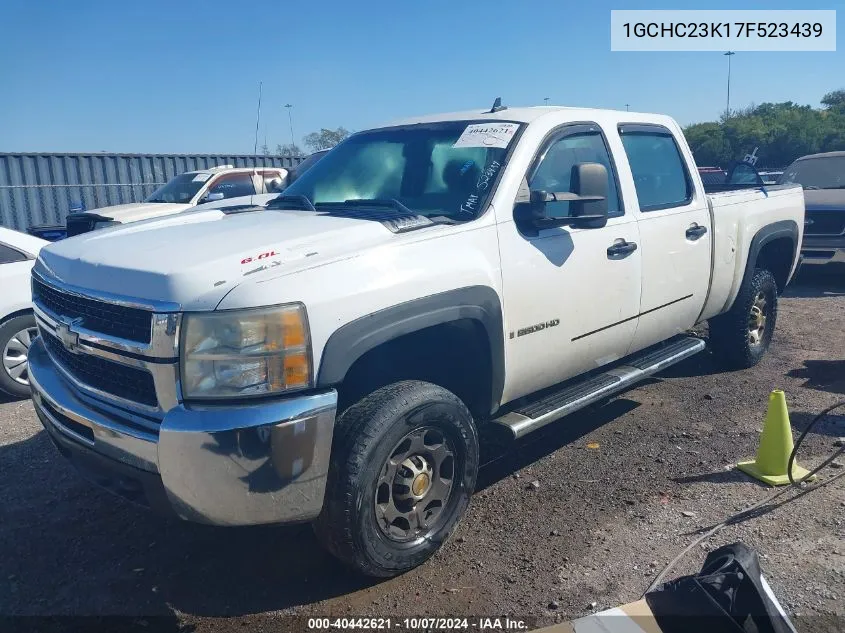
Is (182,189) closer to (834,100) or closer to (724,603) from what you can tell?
(724,603)

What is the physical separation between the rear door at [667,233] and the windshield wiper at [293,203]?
6.53 feet

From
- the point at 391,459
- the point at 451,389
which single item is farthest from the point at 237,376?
the point at 451,389

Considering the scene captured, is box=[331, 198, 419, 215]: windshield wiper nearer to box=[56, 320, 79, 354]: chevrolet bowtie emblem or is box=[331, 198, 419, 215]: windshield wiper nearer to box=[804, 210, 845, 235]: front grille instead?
box=[56, 320, 79, 354]: chevrolet bowtie emblem

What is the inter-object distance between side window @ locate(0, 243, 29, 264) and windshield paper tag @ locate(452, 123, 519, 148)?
13.1 ft

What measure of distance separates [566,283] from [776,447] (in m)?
Answer: 1.56

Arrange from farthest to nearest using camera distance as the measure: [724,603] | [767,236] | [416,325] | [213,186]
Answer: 1. [213,186]
2. [767,236]
3. [416,325]
4. [724,603]

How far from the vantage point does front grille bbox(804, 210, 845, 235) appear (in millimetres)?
9992

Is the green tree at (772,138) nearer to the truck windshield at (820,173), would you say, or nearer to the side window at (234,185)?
the truck windshield at (820,173)

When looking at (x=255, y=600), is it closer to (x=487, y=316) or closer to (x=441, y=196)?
(x=487, y=316)

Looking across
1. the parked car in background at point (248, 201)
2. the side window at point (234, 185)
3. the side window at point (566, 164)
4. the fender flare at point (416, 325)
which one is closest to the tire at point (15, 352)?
the parked car in background at point (248, 201)

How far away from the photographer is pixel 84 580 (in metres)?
3.28

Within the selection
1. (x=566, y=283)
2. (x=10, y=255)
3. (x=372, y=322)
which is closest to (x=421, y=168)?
(x=566, y=283)

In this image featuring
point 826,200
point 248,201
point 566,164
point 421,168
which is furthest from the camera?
point 826,200

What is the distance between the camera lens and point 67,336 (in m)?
3.09
